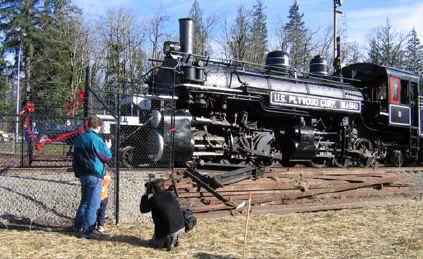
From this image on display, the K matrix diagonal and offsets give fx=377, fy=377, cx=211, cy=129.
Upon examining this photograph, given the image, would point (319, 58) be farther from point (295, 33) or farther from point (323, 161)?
point (295, 33)

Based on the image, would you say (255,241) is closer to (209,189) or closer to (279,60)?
(209,189)

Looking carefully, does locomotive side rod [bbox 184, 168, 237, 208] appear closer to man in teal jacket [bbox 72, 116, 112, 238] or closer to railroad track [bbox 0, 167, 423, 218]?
railroad track [bbox 0, 167, 423, 218]

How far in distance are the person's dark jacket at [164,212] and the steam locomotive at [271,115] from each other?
9.44 ft

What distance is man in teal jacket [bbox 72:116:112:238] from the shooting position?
5.58m

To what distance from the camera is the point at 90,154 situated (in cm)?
560

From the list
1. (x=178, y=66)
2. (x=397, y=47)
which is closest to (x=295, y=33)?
(x=397, y=47)

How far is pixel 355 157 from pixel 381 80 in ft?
10.5

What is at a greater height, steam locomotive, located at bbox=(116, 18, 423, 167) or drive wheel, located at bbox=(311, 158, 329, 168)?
steam locomotive, located at bbox=(116, 18, 423, 167)

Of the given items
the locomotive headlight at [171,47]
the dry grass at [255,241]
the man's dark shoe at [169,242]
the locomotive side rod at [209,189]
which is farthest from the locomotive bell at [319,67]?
the man's dark shoe at [169,242]

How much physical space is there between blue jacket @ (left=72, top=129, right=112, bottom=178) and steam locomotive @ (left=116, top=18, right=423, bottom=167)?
2639mm

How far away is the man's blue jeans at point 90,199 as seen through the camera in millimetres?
5586

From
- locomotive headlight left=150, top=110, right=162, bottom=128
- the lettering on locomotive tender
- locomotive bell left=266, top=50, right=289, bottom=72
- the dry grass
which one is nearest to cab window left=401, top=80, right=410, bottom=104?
the lettering on locomotive tender

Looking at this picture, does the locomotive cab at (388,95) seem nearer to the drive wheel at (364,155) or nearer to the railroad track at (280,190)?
the drive wheel at (364,155)

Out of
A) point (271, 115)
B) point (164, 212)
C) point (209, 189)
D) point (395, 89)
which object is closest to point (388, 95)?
point (395, 89)
